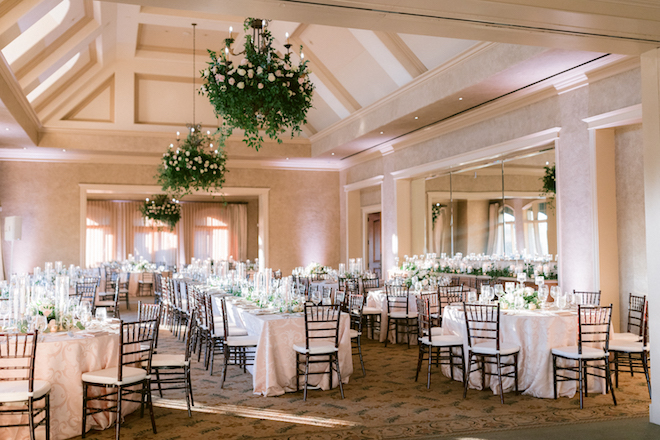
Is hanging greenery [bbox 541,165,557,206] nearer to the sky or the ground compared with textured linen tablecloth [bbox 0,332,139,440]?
nearer to the sky

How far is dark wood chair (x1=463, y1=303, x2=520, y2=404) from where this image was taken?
5.84 meters

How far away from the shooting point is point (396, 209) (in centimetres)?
1263

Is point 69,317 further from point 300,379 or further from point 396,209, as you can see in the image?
point 396,209

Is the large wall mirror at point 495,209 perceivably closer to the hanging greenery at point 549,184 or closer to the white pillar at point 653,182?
the hanging greenery at point 549,184

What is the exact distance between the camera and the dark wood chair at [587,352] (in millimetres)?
5602

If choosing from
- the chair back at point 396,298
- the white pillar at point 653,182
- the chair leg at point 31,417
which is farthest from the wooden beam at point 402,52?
the chair leg at point 31,417

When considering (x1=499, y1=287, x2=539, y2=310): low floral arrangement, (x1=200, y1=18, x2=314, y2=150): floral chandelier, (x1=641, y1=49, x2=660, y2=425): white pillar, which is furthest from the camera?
(x1=499, y1=287, x2=539, y2=310): low floral arrangement

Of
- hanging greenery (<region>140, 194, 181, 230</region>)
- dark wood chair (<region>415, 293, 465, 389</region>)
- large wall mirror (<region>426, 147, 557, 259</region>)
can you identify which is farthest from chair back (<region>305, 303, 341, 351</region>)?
hanging greenery (<region>140, 194, 181, 230</region>)

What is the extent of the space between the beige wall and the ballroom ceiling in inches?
13.5

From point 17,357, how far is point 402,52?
7.19m

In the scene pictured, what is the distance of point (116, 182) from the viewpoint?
561 inches

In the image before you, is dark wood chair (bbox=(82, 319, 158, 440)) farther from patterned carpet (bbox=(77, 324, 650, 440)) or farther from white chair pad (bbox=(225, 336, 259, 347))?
white chair pad (bbox=(225, 336, 259, 347))

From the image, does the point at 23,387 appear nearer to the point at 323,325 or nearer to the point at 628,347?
the point at 323,325

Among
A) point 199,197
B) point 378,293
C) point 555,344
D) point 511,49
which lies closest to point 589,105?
point 511,49
